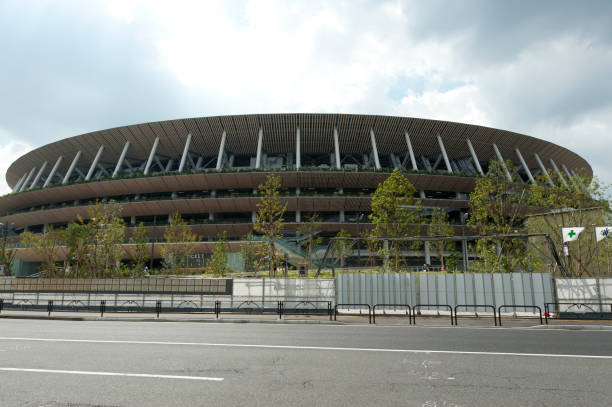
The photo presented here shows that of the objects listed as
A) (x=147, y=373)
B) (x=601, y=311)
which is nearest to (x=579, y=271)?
(x=601, y=311)

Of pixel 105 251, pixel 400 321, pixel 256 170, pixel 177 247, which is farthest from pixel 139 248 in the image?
pixel 400 321

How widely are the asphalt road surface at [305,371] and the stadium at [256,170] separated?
32.1 meters

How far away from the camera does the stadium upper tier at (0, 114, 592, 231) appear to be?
46375mm

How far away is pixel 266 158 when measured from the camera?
5600cm

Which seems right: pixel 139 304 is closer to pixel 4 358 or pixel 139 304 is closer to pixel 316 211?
pixel 4 358

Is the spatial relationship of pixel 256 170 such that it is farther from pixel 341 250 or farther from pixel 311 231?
pixel 341 250

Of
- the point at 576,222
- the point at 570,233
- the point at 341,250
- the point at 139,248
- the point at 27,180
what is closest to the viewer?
the point at 570,233

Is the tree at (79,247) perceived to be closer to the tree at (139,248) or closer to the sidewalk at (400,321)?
the tree at (139,248)

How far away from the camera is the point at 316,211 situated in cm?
4881

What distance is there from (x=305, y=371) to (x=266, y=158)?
50.9m

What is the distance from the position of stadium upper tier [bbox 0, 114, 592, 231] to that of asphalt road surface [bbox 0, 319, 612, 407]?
35.9 meters

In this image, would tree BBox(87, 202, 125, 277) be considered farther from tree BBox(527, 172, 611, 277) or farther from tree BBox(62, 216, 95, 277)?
tree BBox(527, 172, 611, 277)

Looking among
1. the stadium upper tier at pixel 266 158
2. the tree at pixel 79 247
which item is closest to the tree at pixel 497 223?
the stadium upper tier at pixel 266 158

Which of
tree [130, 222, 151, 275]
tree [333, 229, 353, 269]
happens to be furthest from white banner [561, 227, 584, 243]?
tree [130, 222, 151, 275]
